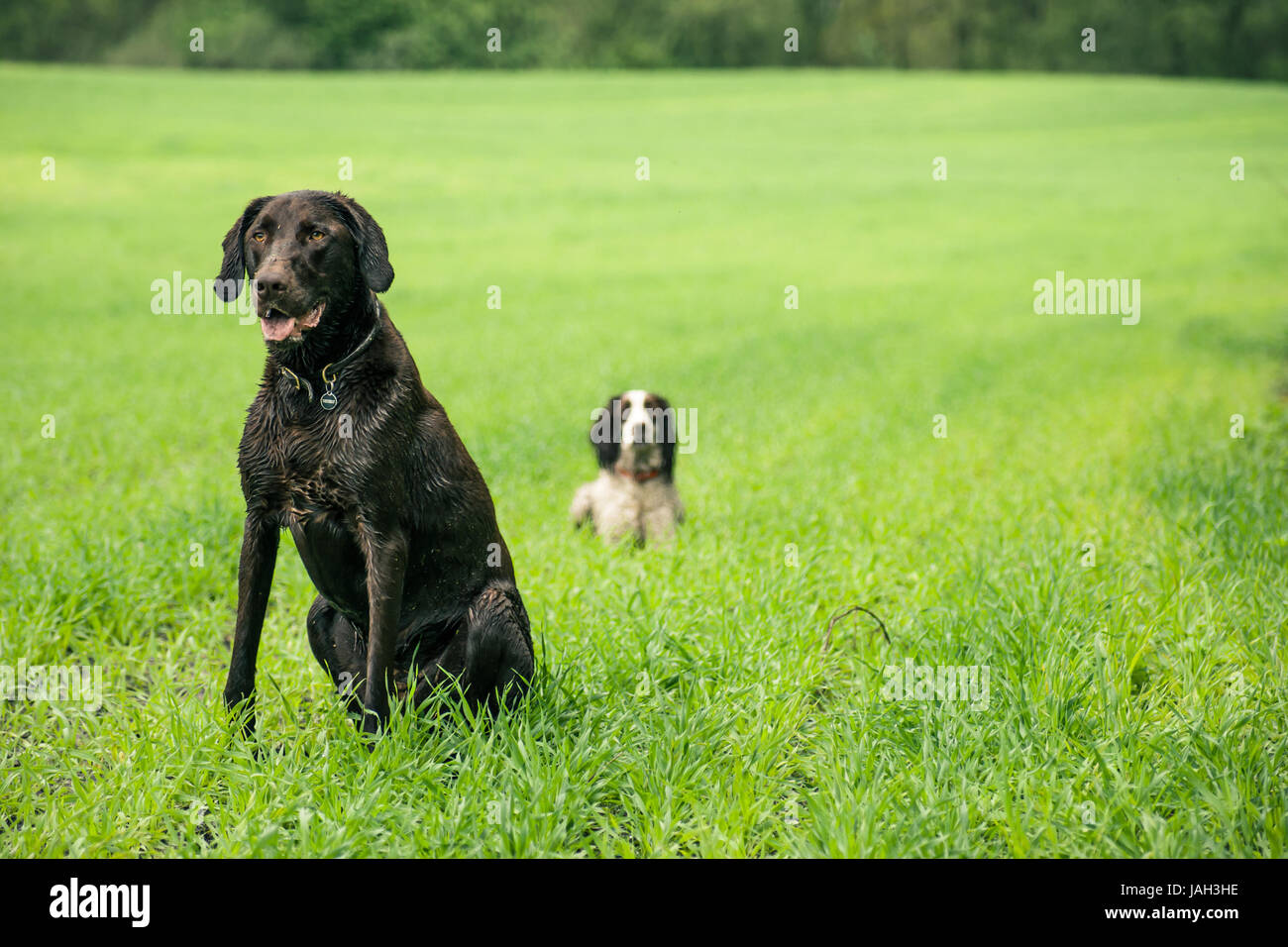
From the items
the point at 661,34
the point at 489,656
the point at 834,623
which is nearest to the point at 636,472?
the point at 834,623

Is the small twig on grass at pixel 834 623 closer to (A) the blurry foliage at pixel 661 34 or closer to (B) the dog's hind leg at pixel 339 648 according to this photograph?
(B) the dog's hind leg at pixel 339 648

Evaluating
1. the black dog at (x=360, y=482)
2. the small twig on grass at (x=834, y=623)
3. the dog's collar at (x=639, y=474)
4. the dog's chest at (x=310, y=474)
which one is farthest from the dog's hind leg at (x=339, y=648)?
the dog's collar at (x=639, y=474)

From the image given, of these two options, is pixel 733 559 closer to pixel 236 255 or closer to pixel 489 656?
pixel 489 656

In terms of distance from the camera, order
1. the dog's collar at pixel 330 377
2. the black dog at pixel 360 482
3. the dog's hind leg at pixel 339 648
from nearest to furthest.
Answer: the black dog at pixel 360 482 → the dog's collar at pixel 330 377 → the dog's hind leg at pixel 339 648

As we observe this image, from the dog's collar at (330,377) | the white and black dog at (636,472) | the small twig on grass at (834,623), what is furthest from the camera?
the white and black dog at (636,472)

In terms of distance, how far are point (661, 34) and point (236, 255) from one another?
4862 centimetres

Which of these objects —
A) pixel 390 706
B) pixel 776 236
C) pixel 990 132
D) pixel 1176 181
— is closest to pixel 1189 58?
pixel 990 132

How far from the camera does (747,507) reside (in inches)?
245

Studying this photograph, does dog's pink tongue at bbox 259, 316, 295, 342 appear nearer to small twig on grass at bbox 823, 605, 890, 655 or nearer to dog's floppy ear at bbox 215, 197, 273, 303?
dog's floppy ear at bbox 215, 197, 273, 303

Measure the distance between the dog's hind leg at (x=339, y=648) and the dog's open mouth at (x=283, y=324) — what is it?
95cm

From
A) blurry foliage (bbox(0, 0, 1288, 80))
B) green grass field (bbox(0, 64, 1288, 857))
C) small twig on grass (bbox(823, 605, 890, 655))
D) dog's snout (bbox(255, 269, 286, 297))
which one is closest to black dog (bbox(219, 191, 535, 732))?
dog's snout (bbox(255, 269, 286, 297))

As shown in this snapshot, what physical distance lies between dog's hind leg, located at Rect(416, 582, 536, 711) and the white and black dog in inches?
86.8

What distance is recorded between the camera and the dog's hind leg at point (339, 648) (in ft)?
11.0

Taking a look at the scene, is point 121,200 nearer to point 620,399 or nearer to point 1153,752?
point 620,399
